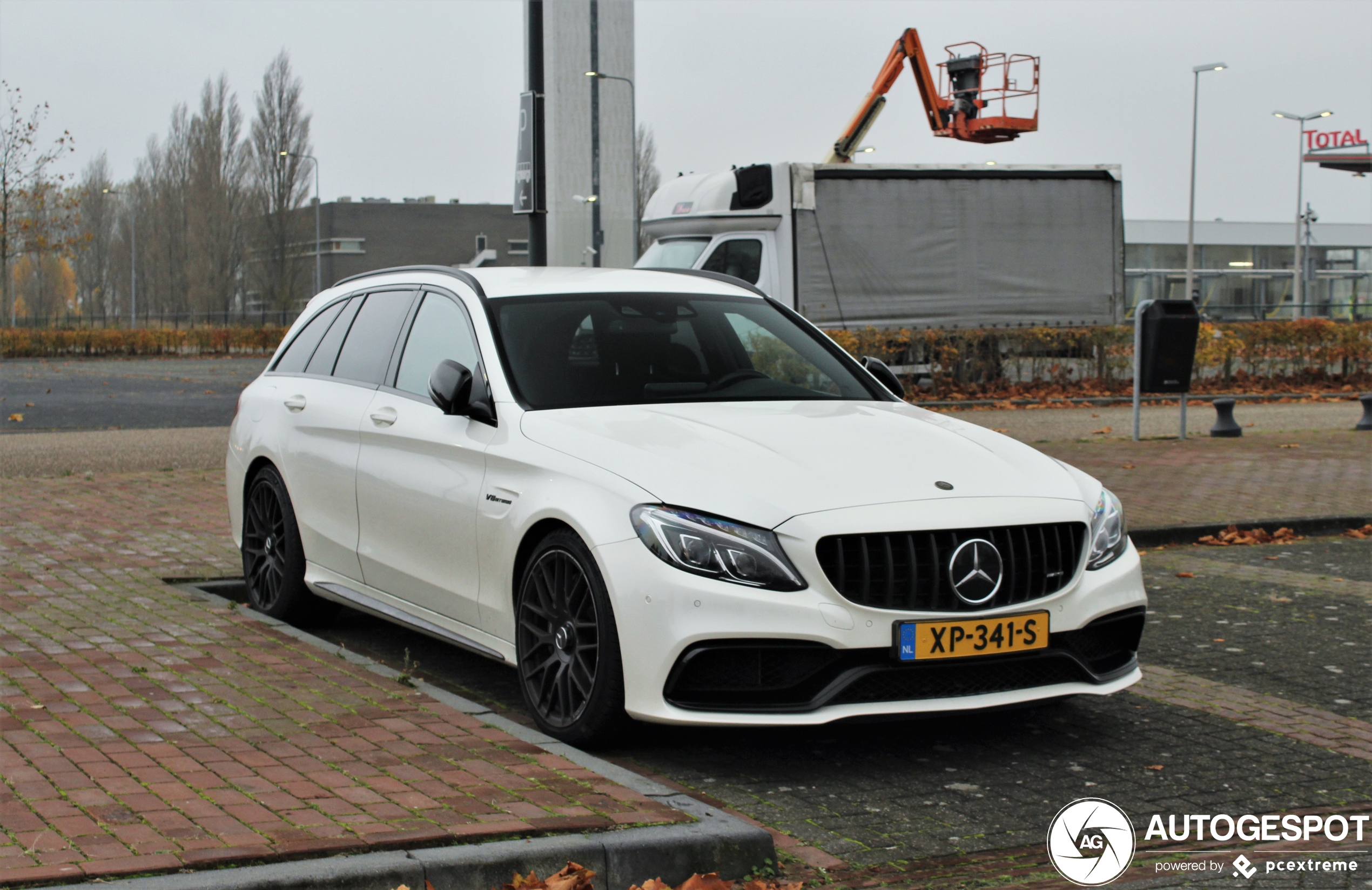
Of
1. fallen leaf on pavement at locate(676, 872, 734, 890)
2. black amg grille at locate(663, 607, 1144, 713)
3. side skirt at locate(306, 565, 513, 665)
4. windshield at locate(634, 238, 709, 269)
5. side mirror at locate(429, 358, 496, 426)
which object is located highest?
windshield at locate(634, 238, 709, 269)

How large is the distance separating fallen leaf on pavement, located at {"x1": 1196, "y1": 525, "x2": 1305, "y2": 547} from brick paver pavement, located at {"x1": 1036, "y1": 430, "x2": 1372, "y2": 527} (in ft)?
0.57

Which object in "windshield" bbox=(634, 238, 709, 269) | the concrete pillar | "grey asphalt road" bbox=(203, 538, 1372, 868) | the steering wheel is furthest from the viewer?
the concrete pillar

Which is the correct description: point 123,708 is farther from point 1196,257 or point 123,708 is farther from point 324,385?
point 1196,257

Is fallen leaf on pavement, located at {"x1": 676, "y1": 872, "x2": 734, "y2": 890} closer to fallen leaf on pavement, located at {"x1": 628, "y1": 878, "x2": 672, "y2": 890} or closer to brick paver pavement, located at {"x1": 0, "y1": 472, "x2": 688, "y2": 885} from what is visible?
fallen leaf on pavement, located at {"x1": 628, "y1": 878, "x2": 672, "y2": 890}

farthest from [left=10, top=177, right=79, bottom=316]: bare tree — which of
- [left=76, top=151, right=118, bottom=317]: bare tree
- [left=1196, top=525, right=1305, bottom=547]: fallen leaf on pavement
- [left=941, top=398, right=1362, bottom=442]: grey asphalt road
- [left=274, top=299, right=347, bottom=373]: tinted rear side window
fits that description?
[left=1196, top=525, right=1305, bottom=547]: fallen leaf on pavement

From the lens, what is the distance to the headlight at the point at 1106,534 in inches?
198

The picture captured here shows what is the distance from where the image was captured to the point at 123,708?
5.10m

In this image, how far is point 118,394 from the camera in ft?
89.6

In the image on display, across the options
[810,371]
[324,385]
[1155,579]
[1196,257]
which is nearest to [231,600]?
[324,385]

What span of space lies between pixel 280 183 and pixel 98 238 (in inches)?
1135

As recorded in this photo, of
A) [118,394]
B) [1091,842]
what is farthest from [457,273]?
[118,394]

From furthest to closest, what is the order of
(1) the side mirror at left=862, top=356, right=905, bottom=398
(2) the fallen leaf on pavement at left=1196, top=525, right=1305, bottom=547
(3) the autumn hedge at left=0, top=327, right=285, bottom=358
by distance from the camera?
(3) the autumn hedge at left=0, top=327, right=285, bottom=358 → (2) the fallen leaf on pavement at left=1196, top=525, right=1305, bottom=547 → (1) the side mirror at left=862, top=356, right=905, bottom=398

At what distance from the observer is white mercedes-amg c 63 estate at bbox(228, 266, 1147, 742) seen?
457 centimetres

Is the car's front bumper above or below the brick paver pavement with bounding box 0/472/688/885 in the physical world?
above
